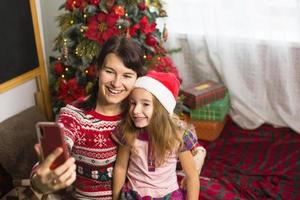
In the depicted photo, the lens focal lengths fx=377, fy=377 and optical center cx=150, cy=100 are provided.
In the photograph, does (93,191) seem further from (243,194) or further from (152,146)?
(243,194)

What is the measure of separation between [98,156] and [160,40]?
3.83 feet

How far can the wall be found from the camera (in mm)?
2373

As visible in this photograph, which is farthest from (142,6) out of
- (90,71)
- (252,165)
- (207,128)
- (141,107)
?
(252,165)

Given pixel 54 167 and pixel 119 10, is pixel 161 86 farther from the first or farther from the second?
pixel 119 10

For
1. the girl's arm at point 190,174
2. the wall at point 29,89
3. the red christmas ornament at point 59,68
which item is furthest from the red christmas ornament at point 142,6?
the girl's arm at point 190,174

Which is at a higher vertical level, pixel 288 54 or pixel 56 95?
pixel 288 54

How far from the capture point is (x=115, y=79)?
1.37 m

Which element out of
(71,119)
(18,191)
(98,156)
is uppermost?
(71,119)

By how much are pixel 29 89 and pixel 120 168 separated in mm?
1391

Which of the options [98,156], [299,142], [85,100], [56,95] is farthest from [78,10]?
[299,142]

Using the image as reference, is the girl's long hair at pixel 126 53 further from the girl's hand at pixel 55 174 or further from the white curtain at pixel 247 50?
the white curtain at pixel 247 50

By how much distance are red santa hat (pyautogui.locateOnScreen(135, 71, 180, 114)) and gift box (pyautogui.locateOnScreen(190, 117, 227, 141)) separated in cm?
135

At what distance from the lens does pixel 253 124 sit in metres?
2.88

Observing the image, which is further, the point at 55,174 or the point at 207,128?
the point at 207,128
